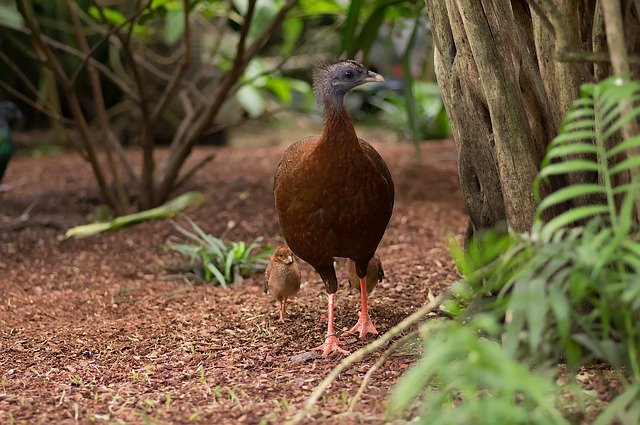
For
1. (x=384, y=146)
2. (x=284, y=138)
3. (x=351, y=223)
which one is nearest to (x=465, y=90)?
(x=351, y=223)

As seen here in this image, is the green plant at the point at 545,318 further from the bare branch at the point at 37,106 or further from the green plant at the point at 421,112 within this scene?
the green plant at the point at 421,112

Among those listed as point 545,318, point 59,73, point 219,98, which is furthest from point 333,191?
point 59,73

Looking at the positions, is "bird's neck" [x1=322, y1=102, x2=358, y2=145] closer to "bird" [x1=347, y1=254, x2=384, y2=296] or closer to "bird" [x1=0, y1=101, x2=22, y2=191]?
"bird" [x1=347, y1=254, x2=384, y2=296]

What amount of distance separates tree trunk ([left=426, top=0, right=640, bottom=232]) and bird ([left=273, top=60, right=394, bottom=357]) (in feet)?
1.63

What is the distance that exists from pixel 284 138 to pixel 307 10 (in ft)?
19.8

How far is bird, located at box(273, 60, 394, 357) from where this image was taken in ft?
13.0

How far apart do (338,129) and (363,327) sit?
1.01 metres

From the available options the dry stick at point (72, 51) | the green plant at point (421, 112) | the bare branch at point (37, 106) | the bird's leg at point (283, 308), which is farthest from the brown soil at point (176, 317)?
the green plant at point (421, 112)

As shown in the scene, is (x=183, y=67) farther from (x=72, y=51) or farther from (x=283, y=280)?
(x=283, y=280)

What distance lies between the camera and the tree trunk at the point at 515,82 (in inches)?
134

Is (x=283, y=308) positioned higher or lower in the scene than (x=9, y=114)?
lower

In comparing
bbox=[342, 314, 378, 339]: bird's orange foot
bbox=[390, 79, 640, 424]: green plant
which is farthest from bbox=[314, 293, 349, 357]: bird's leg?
bbox=[390, 79, 640, 424]: green plant

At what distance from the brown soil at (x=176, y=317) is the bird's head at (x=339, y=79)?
1164 millimetres

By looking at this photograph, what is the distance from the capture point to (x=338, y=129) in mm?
3986
